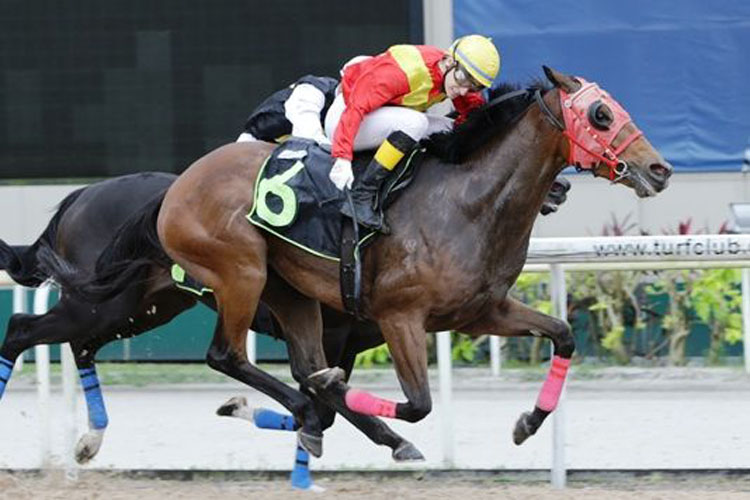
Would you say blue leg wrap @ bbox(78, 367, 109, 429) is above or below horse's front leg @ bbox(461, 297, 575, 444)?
below

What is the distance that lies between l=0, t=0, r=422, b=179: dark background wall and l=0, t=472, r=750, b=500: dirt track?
9.14ft

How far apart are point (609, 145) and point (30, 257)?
255 centimetres

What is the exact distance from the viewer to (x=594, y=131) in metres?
5.17

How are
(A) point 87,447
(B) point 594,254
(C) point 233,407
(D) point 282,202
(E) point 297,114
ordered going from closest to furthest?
(D) point 282,202, (E) point 297,114, (C) point 233,407, (B) point 594,254, (A) point 87,447

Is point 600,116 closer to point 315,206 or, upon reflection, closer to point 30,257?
point 315,206

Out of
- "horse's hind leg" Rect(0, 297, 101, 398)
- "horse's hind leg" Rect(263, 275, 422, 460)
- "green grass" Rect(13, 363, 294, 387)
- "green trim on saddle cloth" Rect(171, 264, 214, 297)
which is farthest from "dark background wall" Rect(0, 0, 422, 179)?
"horse's hind leg" Rect(263, 275, 422, 460)

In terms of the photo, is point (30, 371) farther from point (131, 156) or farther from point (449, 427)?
point (449, 427)

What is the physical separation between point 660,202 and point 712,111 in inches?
23.0

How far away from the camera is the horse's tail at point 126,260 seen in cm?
605

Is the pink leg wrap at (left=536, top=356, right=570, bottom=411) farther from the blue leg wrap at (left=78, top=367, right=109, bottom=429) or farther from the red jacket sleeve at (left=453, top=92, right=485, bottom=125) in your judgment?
the blue leg wrap at (left=78, top=367, right=109, bottom=429)

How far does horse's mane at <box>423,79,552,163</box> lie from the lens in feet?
17.8

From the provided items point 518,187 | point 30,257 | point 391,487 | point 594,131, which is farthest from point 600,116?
point 30,257

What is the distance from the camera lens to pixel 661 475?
607 cm

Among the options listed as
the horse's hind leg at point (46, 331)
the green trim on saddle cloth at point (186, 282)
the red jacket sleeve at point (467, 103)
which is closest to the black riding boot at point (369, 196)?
the red jacket sleeve at point (467, 103)
